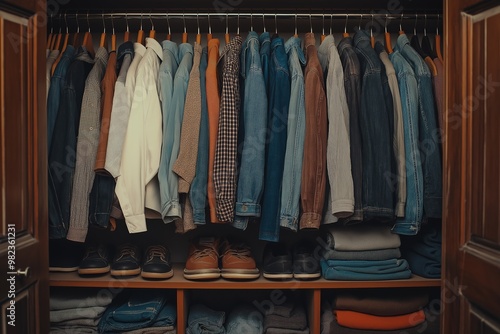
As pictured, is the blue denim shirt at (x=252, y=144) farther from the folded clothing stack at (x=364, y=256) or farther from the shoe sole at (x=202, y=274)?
the folded clothing stack at (x=364, y=256)

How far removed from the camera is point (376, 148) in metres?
1.53

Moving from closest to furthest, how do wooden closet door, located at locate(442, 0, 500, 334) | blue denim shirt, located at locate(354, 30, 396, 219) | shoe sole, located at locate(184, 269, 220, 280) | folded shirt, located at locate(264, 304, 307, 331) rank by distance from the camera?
1. wooden closet door, located at locate(442, 0, 500, 334)
2. blue denim shirt, located at locate(354, 30, 396, 219)
3. shoe sole, located at locate(184, 269, 220, 280)
4. folded shirt, located at locate(264, 304, 307, 331)

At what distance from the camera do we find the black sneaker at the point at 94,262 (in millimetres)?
1627

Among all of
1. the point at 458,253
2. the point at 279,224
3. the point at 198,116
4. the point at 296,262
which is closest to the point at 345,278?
the point at 296,262

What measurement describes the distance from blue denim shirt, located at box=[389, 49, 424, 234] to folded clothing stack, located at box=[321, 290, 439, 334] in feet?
1.00

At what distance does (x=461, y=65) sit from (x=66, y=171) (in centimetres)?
126

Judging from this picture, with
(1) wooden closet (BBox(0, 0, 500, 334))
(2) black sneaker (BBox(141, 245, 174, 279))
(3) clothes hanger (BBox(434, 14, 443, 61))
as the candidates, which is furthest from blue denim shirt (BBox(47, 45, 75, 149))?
(3) clothes hanger (BBox(434, 14, 443, 61))

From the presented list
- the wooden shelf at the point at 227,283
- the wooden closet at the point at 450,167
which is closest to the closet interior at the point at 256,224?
the wooden shelf at the point at 227,283

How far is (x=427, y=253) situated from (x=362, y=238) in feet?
0.79

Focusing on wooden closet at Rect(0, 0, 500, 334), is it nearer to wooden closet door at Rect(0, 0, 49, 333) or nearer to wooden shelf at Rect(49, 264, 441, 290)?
wooden closet door at Rect(0, 0, 49, 333)

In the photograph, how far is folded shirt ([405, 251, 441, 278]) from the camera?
64.5 inches

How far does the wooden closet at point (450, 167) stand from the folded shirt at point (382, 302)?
355 millimetres

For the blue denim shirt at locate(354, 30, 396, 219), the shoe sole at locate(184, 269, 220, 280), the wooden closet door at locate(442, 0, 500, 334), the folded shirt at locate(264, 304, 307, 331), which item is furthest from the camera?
the folded shirt at locate(264, 304, 307, 331)

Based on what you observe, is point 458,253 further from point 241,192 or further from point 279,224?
point 241,192
